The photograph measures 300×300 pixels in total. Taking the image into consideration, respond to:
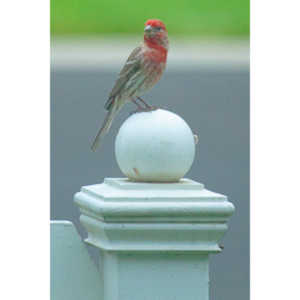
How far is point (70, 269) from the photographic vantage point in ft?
9.58

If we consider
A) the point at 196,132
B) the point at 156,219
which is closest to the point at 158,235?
the point at 156,219

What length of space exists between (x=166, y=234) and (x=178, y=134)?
0.38m

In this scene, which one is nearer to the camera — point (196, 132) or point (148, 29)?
point (148, 29)

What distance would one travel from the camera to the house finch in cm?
348

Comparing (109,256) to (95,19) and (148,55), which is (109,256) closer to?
(148,55)

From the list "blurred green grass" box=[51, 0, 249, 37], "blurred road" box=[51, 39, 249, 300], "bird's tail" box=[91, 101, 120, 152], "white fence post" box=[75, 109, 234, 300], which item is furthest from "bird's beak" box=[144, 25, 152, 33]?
"blurred green grass" box=[51, 0, 249, 37]

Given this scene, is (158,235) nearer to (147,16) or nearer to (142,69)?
(142,69)

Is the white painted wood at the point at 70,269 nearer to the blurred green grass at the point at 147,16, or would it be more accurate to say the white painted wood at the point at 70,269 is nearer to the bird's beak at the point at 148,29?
the bird's beak at the point at 148,29

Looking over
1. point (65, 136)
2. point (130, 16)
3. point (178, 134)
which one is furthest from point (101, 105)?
point (178, 134)

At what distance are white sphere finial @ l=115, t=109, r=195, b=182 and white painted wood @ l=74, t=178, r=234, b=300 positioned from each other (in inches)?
1.8

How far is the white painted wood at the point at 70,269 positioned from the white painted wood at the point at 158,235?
0.81ft

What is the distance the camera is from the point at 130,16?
7586 millimetres

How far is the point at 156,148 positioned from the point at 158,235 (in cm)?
31

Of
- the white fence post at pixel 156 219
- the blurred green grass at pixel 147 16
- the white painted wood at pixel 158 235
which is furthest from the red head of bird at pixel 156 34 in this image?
the blurred green grass at pixel 147 16
